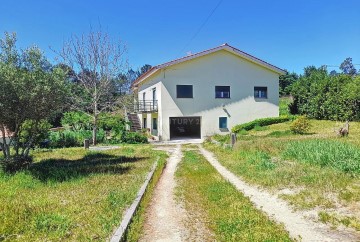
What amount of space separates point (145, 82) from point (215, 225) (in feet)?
96.0

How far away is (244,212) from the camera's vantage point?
7.08 m

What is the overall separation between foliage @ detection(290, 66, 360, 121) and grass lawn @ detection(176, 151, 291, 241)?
18.1m

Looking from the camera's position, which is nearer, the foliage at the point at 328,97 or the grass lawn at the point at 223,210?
the grass lawn at the point at 223,210

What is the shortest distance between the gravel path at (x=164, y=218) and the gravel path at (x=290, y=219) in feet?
6.48

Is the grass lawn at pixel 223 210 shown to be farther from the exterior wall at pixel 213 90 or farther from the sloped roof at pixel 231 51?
the sloped roof at pixel 231 51

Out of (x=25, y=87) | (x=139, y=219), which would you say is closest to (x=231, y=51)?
(x=25, y=87)

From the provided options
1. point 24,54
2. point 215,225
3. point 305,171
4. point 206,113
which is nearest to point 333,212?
point 215,225

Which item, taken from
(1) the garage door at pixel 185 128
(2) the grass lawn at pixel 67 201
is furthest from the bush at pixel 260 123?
(2) the grass lawn at pixel 67 201

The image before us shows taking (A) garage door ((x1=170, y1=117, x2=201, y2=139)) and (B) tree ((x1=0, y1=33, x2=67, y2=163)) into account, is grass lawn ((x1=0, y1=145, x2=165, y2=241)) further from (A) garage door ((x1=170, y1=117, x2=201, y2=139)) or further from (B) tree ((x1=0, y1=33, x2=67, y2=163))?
(A) garage door ((x1=170, y1=117, x2=201, y2=139))

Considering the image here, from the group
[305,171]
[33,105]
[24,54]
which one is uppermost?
[24,54]

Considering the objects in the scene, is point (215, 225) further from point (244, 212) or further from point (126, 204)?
point (126, 204)

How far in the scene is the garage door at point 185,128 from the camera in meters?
32.0

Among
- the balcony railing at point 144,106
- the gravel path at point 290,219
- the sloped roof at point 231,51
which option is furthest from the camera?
the balcony railing at point 144,106

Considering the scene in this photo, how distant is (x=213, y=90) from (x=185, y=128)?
6374 millimetres
